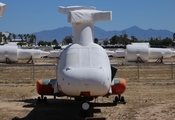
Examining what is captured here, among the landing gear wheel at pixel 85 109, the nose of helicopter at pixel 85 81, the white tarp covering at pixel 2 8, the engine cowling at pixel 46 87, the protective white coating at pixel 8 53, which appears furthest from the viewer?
the protective white coating at pixel 8 53

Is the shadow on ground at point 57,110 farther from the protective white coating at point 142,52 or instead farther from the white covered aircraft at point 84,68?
the protective white coating at point 142,52

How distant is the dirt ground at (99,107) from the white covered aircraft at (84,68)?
696 millimetres

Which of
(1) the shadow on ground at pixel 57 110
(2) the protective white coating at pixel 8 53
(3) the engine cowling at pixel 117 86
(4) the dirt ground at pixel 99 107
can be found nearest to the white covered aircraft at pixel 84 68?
(3) the engine cowling at pixel 117 86

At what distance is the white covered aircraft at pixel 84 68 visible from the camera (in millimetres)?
10492

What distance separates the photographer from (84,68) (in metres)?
10.9

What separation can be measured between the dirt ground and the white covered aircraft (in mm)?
696

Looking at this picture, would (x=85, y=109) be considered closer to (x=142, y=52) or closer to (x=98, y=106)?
(x=98, y=106)

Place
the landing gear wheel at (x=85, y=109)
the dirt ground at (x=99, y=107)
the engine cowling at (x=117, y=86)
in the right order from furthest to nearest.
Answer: the engine cowling at (x=117, y=86) → the dirt ground at (x=99, y=107) → the landing gear wheel at (x=85, y=109)

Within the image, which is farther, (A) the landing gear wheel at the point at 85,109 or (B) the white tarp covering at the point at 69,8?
(B) the white tarp covering at the point at 69,8

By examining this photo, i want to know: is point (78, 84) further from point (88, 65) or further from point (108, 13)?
point (108, 13)

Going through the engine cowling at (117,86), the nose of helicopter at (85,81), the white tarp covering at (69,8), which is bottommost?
the engine cowling at (117,86)

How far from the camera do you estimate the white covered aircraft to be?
413 inches

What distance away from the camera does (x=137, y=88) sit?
1967 cm

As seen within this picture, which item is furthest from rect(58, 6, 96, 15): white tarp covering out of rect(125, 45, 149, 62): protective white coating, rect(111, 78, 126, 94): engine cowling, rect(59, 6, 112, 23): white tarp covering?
rect(125, 45, 149, 62): protective white coating
